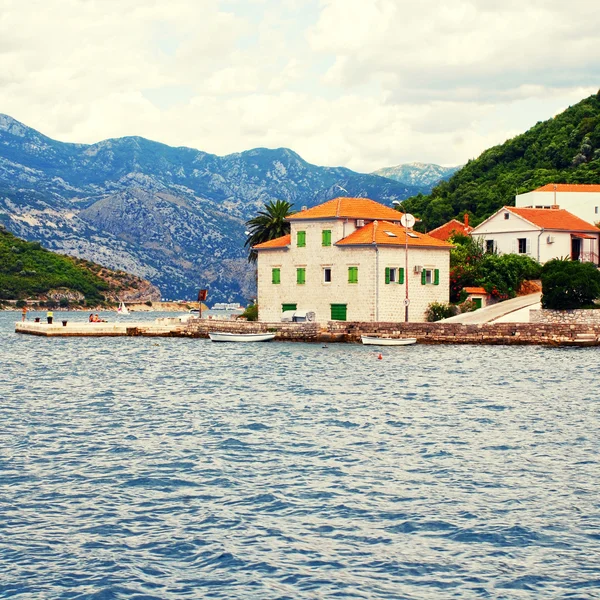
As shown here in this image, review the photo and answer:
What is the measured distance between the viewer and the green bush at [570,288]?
219ft

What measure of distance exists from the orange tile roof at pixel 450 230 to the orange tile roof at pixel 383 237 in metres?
16.3

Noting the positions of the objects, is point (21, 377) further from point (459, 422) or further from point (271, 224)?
point (271, 224)

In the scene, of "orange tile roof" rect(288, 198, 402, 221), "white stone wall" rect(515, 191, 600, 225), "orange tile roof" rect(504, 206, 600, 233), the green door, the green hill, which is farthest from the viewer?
the green hill

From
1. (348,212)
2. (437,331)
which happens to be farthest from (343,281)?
(437,331)

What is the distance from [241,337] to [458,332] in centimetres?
1714

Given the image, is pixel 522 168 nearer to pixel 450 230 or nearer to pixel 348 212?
pixel 450 230

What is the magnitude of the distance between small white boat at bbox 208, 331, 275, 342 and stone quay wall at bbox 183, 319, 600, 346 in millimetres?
2278

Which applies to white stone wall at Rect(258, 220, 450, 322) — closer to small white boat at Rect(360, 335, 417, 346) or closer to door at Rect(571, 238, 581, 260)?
small white boat at Rect(360, 335, 417, 346)

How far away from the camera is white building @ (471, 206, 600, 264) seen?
8331 cm

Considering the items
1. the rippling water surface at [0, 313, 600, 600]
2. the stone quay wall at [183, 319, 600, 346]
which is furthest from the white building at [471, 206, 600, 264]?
the rippling water surface at [0, 313, 600, 600]

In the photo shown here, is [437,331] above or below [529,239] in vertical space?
below

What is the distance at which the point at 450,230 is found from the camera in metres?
96.7

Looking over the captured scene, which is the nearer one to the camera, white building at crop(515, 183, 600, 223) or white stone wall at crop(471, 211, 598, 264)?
white stone wall at crop(471, 211, 598, 264)

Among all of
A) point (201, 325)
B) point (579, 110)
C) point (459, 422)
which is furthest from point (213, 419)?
point (579, 110)
